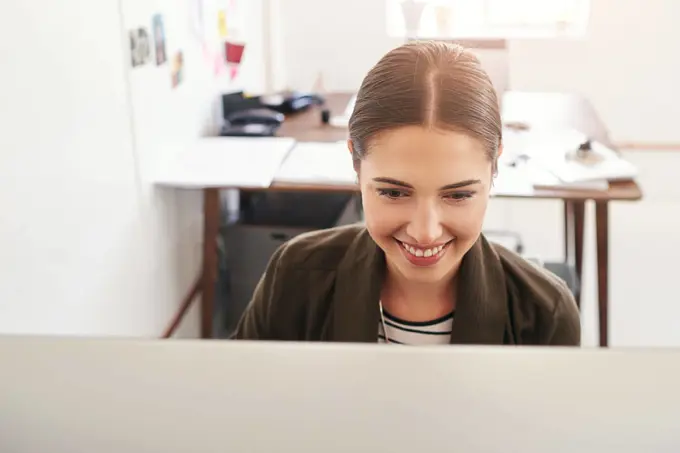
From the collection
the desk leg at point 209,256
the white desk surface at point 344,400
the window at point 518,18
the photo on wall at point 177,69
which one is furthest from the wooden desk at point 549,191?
the white desk surface at point 344,400

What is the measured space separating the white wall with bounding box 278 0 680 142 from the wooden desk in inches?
20.9

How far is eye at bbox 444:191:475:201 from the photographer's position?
586 mm

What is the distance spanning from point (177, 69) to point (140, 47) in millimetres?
255

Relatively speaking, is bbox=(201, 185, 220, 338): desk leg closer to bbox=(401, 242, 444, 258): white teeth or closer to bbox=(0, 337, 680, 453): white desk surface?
bbox=(401, 242, 444, 258): white teeth

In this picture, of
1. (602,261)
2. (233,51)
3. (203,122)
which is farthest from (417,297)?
(233,51)

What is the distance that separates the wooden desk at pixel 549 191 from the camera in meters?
1.36

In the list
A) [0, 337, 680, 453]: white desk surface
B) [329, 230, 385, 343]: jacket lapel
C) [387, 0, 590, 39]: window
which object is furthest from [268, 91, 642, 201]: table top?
A: [0, 337, 680, 453]: white desk surface

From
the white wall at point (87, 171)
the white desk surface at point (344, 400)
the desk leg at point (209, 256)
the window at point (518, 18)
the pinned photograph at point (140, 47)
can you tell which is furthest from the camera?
the window at point (518, 18)

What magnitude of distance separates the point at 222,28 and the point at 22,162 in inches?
44.4

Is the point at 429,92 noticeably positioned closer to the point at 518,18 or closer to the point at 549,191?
the point at 549,191

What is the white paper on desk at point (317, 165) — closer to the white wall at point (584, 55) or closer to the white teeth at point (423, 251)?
the white teeth at point (423, 251)

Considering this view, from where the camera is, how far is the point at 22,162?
95cm

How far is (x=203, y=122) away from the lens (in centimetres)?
182

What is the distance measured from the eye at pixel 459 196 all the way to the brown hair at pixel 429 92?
0.05 meters
